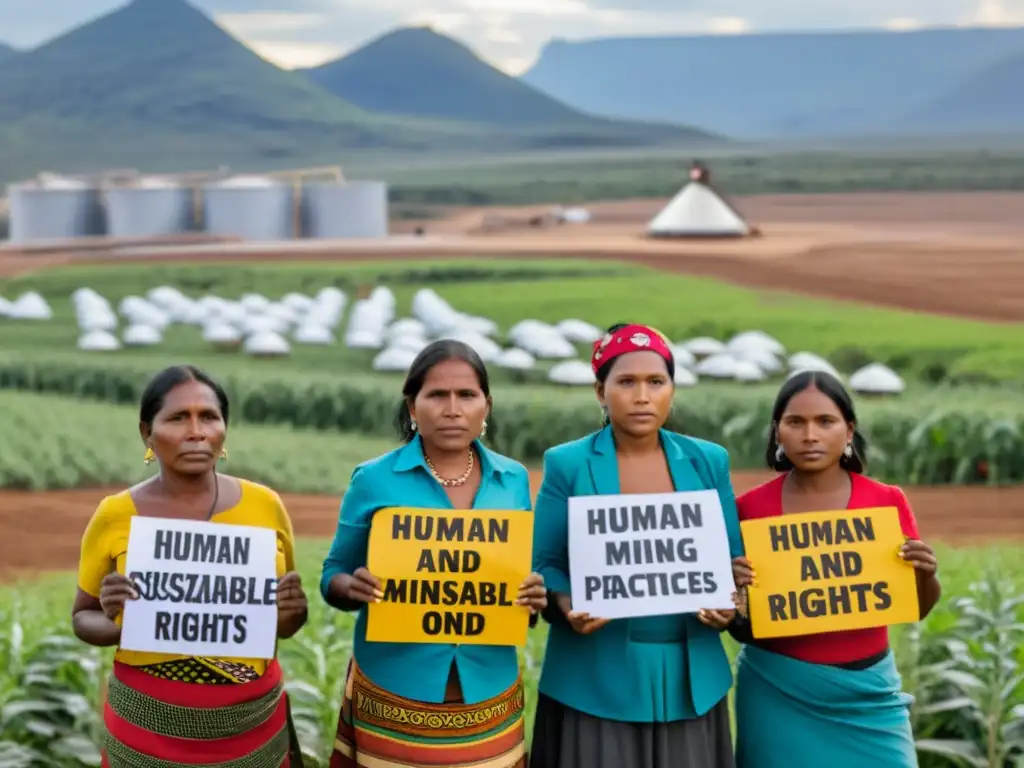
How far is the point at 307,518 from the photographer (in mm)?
10141

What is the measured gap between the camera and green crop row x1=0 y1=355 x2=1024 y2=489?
11.0m

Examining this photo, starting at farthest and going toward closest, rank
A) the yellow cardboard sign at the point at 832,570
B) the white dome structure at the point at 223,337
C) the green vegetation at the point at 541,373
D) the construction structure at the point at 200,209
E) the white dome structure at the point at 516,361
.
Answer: the construction structure at the point at 200,209, the white dome structure at the point at 223,337, the white dome structure at the point at 516,361, the green vegetation at the point at 541,373, the yellow cardboard sign at the point at 832,570

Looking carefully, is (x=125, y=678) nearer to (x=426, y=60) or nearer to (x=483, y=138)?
(x=426, y=60)

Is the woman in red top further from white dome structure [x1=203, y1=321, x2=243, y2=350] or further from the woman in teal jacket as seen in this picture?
white dome structure [x1=203, y1=321, x2=243, y2=350]

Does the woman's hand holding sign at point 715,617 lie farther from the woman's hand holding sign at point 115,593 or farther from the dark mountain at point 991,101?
the dark mountain at point 991,101

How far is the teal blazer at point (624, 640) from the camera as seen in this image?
9.93ft

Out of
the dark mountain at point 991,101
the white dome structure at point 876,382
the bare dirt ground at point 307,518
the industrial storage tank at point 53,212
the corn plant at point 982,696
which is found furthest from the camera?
the dark mountain at point 991,101

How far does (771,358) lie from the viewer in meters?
14.2

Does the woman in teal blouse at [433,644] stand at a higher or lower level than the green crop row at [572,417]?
higher

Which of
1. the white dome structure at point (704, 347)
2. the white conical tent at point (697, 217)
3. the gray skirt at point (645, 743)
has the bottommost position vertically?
the white dome structure at point (704, 347)

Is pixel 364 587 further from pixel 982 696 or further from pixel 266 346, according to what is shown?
pixel 266 346

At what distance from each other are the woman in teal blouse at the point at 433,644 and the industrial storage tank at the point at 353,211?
20814 mm

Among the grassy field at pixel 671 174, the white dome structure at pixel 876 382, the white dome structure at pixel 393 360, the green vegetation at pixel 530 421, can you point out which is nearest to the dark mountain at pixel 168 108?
the grassy field at pixel 671 174

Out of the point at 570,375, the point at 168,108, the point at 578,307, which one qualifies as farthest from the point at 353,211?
the point at 570,375
